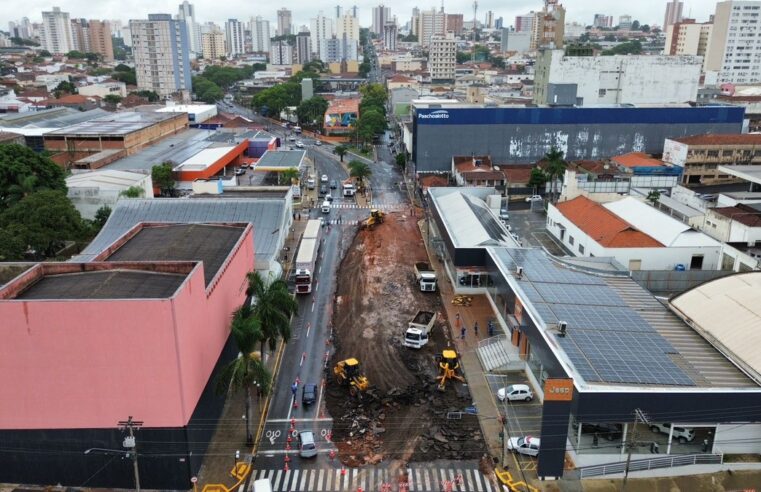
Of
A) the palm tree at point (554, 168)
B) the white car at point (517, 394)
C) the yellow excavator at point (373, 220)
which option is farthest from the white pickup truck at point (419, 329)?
the palm tree at point (554, 168)

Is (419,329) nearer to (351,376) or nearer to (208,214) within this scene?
(351,376)

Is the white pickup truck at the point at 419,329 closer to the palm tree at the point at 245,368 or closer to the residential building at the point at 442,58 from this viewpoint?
the palm tree at the point at 245,368

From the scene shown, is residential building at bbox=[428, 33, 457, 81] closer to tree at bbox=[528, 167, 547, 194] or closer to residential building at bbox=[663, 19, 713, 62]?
residential building at bbox=[663, 19, 713, 62]

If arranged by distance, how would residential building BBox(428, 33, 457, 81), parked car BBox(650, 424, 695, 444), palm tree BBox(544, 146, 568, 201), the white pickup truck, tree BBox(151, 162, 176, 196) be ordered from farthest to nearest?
1. residential building BBox(428, 33, 457, 81)
2. tree BBox(151, 162, 176, 196)
3. palm tree BBox(544, 146, 568, 201)
4. the white pickup truck
5. parked car BBox(650, 424, 695, 444)

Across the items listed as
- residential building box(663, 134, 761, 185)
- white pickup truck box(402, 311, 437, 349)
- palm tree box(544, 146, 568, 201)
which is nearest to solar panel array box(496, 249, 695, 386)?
white pickup truck box(402, 311, 437, 349)

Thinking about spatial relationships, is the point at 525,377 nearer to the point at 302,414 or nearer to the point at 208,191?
the point at 302,414
